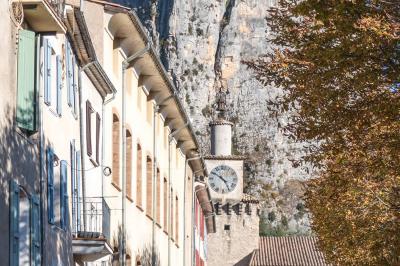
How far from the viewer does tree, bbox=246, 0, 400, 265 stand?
16438mm

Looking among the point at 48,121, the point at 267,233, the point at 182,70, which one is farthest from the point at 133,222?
the point at 182,70

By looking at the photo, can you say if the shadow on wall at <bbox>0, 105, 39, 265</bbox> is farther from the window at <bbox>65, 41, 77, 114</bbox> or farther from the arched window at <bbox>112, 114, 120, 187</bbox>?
the arched window at <bbox>112, 114, 120, 187</bbox>

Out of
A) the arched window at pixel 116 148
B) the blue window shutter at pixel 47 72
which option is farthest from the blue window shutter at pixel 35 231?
the arched window at pixel 116 148

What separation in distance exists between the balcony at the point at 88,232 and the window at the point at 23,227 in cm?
373

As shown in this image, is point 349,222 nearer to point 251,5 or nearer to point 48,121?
point 48,121

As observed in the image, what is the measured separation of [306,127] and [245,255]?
3217 inches

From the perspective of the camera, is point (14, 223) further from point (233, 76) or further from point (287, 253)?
point (233, 76)

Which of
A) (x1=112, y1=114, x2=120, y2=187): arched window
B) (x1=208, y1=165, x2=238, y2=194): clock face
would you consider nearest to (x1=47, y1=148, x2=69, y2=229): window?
(x1=112, y1=114, x2=120, y2=187): arched window

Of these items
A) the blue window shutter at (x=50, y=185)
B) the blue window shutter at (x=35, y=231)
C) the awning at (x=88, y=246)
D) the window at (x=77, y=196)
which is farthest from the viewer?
the window at (x=77, y=196)

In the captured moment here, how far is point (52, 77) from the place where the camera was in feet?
64.1

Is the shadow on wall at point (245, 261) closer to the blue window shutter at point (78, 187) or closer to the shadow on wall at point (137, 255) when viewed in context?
the shadow on wall at point (137, 255)

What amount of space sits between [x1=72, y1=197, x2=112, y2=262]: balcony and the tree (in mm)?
3788

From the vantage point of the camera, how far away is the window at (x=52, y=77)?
18566 millimetres

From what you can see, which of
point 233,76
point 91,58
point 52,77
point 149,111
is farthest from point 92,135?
point 233,76
